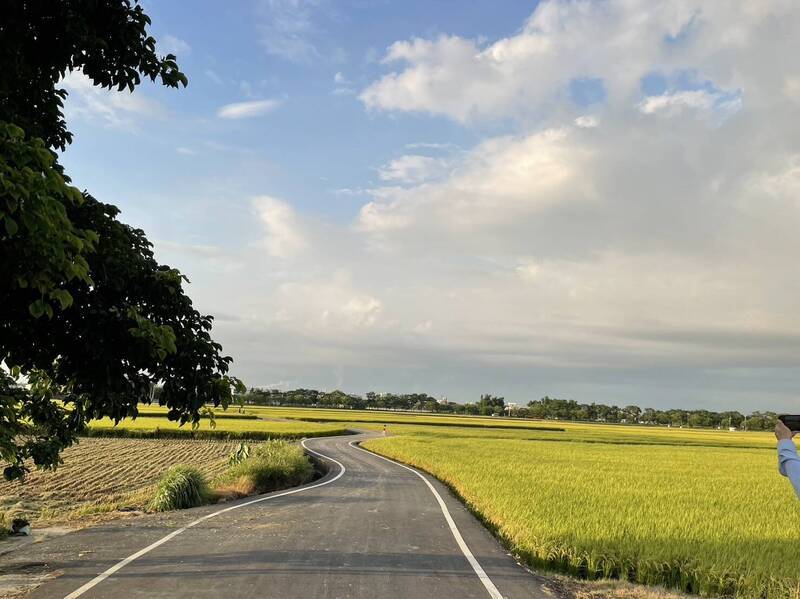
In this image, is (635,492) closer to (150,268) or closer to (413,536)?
(413,536)

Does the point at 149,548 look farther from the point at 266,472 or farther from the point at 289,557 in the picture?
the point at 266,472

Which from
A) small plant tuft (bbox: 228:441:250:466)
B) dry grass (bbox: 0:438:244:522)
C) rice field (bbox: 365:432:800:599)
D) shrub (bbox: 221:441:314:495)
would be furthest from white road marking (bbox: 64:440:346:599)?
small plant tuft (bbox: 228:441:250:466)

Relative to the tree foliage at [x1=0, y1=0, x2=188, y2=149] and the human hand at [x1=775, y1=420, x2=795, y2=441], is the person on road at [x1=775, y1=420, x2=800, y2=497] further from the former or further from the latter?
the tree foliage at [x1=0, y1=0, x2=188, y2=149]

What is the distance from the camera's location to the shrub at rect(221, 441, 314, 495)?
22.6 metres

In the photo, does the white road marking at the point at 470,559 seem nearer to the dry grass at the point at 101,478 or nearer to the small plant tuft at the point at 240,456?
the dry grass at the point at 101,478

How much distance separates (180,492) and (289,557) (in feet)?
29.5

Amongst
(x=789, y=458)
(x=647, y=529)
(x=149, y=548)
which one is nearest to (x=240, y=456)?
(x=149, y=548)

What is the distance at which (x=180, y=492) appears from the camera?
661 inches

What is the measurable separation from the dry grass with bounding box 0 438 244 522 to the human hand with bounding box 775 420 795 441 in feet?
51.6

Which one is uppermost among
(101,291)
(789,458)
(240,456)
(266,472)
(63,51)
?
(63,51)

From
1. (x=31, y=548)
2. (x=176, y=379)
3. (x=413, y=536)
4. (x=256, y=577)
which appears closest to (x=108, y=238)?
(x=176, y=379)

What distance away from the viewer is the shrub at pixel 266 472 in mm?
22578

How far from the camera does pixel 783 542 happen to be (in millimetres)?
11641

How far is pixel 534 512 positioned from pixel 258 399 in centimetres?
18352
